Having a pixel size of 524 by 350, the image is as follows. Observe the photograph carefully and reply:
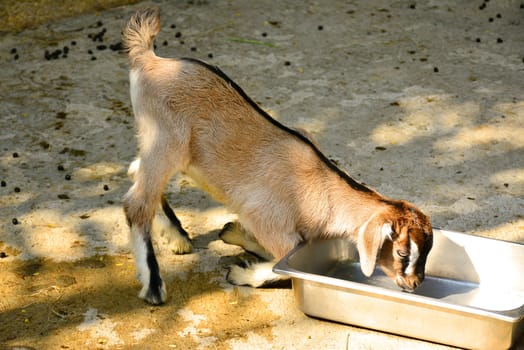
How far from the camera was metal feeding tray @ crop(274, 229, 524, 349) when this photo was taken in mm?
3574

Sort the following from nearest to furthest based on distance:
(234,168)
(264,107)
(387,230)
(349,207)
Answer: (387,230)
(349,207)
(234,168)
(264,107)

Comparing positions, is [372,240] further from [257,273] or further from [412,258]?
[257,273]

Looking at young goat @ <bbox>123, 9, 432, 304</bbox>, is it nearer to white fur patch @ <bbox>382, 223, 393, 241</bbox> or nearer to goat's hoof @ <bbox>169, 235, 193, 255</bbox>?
white fur patch @ <bbox>382, 223, 393, 241</bbox>

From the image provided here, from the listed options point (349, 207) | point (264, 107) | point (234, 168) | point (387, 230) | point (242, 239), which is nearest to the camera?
point (387, 230)

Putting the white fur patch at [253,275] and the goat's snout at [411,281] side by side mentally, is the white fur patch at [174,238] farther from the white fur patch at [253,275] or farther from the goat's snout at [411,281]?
the goat's snout at [411,281]

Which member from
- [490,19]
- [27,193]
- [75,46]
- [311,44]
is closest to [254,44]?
[311,44]

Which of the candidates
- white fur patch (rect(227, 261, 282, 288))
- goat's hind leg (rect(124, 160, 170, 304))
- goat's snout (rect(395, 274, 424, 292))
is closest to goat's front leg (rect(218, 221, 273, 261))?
white fur patch (rect(227, 261, 282, 288))

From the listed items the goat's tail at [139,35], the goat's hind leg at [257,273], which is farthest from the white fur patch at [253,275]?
the goat's tail at [139,35]

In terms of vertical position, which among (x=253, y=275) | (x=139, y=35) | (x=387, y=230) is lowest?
(x=253, y=275)

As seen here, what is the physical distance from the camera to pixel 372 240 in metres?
3.84

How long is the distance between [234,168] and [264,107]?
6.68 ft

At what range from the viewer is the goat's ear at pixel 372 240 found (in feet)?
12.5

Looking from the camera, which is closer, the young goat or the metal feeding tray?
the metal feeding tray

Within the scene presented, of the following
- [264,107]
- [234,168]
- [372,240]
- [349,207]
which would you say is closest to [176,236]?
[234,168]
